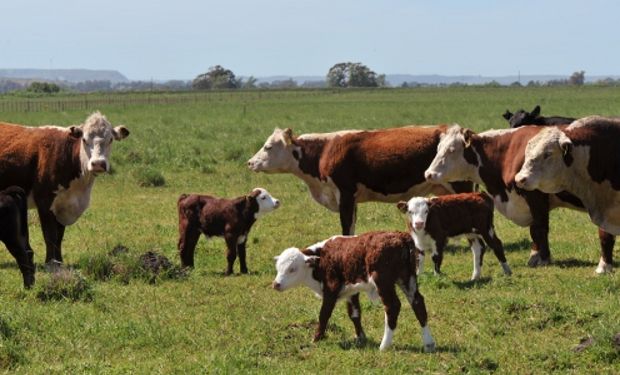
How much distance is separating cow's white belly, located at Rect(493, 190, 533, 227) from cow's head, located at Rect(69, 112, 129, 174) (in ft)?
18.1

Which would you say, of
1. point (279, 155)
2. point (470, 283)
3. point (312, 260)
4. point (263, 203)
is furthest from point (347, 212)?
point (312, 260)

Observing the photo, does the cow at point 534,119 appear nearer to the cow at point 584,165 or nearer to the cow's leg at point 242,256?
the cow at point 584,165

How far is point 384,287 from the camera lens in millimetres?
8484

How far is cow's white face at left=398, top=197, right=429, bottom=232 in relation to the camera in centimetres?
1145

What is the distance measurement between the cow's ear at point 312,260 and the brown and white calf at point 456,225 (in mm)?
2877

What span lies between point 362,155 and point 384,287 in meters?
6.44

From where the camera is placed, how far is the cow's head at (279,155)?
15.6m

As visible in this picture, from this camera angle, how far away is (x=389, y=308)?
27.9 ft

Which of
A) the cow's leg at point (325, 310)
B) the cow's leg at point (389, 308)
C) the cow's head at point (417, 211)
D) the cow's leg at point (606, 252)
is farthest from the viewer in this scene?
the cow's leg at point (606, 252)

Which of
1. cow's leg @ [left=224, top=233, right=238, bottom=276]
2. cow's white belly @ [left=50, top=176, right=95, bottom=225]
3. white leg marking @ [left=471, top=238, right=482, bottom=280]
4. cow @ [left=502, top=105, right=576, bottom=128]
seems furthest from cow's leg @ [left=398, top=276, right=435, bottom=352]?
cow @ [left=502, top=105, right=576, bottom=128]

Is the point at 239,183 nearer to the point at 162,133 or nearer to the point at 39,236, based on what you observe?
the point at 39,236

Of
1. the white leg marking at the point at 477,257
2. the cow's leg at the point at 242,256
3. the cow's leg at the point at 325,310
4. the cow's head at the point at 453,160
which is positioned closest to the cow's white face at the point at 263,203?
the cow's leg at the point at 242,256

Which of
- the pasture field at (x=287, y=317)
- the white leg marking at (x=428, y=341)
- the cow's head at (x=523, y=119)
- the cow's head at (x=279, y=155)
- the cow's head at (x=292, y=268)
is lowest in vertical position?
the pasture field at (x=287, y=317)

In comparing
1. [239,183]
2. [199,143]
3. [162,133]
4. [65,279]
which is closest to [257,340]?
[65,279]
